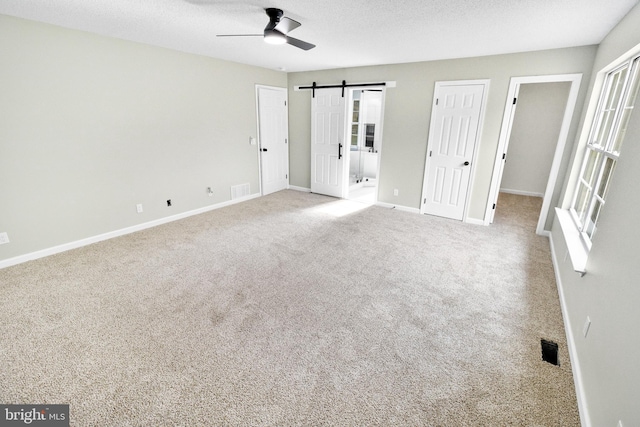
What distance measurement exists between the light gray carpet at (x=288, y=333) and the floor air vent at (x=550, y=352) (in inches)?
2.0

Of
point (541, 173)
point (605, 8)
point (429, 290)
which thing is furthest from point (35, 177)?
point (541, 173)

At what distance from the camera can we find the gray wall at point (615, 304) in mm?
1255

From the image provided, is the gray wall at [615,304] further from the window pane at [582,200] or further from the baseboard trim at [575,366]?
the window pane at [582,200]

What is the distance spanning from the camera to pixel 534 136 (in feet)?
19.9

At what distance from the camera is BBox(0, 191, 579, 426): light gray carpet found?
1.64m

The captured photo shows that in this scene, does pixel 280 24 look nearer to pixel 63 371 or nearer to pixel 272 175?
pixel 63 371

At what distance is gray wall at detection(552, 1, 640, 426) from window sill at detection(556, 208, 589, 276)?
0.09 metres

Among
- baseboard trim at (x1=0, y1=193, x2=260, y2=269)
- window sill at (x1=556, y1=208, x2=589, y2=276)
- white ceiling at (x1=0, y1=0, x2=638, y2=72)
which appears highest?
white ceiling at (x1=0, y1=0, x2=638, y2=72)

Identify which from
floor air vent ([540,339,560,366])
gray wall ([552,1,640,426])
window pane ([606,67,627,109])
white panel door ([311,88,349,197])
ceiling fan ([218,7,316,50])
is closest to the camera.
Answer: gray wall ([552,1,640,426])

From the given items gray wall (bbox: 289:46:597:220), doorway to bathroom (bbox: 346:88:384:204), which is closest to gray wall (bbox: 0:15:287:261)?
gray wall (bbox: 289:46:597:220)

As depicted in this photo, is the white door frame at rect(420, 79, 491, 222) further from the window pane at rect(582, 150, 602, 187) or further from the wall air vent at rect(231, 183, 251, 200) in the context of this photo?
the wall air vent at rect(231, 183, 251, 200)

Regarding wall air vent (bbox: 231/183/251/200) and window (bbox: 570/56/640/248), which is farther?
wall air vent (bbox: 231/183/251/200)

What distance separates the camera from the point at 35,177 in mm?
3129

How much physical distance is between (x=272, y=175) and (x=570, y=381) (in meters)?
5.41
